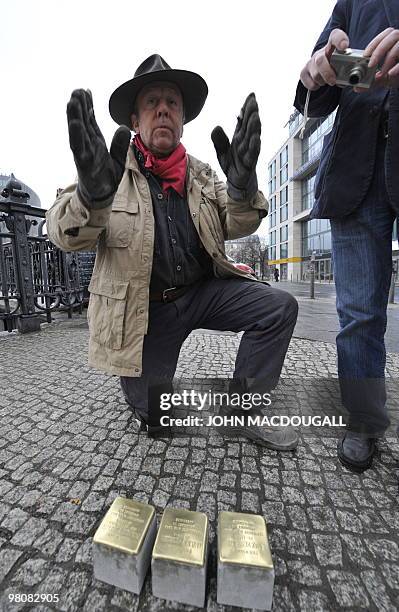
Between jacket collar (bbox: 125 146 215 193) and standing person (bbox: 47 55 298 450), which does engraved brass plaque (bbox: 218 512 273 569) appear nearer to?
standing person (bbox: 47 55 298 450)

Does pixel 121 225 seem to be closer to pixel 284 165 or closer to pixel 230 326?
pixel 230 326

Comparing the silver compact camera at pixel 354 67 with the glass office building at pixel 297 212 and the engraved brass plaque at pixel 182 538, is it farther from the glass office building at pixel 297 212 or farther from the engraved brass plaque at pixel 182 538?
the glass office building at pixel 297 212

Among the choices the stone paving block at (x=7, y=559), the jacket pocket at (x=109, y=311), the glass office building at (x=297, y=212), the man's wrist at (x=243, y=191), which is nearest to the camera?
the stone paving block at (x=7, y=559)

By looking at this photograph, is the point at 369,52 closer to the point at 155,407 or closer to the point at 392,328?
the point at 155,407

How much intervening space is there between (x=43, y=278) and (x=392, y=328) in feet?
20.0

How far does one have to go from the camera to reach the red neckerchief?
190 cm

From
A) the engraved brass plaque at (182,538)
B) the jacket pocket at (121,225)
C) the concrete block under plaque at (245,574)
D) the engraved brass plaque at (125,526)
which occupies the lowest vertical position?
the concrete block under plaque at (245,574)

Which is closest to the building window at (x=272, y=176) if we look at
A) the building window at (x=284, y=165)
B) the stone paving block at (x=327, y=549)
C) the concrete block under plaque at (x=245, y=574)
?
the building window at (x=284, y=165)

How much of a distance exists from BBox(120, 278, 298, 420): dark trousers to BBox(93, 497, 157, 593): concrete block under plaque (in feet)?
2.76

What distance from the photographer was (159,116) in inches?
71.5

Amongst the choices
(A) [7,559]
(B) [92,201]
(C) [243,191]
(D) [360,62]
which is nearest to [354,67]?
(D) [360,62]

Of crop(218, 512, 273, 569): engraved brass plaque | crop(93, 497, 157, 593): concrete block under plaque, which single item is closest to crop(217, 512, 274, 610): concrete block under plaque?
crop(218, 512, 273, 569): engraved brass plaque

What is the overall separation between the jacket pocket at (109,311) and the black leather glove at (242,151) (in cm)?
79

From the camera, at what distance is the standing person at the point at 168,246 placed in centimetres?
160
